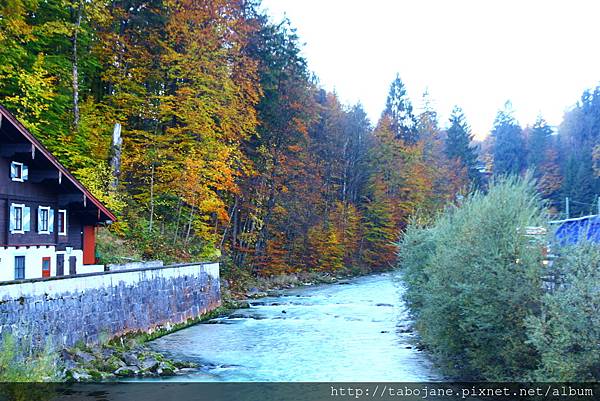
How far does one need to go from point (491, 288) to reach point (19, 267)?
1696cm

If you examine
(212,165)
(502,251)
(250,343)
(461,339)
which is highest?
(212,165)

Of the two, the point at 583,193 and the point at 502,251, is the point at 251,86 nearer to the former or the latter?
the point at 502,251

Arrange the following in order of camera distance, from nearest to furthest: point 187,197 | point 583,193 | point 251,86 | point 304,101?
point 187,197 → point 251,86 → point 304,101 → point 583,193

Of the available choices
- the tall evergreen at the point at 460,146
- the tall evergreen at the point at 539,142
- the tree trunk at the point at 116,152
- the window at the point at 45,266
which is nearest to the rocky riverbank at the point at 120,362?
the window at the point at 45,266

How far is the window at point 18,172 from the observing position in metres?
23.3

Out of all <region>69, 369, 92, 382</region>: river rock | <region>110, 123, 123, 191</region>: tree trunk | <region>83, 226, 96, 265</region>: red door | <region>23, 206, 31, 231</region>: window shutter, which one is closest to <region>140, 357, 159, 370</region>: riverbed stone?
<region>69, 369, 92, 382</region>: river rock

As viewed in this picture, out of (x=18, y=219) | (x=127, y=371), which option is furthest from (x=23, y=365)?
(x=18, y=219)

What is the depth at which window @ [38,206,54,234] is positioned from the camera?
82.1 feet

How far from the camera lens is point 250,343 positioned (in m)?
24.1

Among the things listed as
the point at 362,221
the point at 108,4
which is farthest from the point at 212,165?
the point at 362,221

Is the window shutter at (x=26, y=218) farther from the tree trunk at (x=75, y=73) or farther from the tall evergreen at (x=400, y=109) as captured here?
the tall evergreen at (x=400, y=109)

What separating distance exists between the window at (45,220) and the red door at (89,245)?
2890 mm

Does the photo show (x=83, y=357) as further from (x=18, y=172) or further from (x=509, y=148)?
(x=509, y=148)

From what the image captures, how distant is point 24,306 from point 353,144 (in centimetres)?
5209
